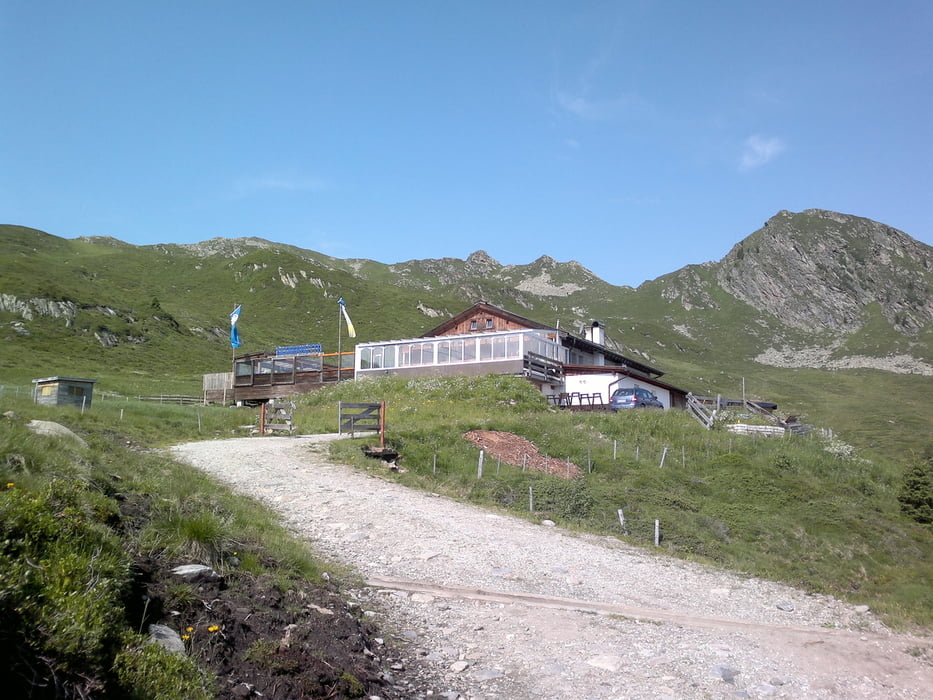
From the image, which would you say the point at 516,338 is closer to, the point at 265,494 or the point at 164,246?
the point at 265,494

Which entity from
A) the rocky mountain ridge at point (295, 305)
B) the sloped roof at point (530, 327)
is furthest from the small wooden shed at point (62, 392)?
the rocky mountain ridge at point (295, 305)

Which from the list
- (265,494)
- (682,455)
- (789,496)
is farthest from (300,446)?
(789,496)

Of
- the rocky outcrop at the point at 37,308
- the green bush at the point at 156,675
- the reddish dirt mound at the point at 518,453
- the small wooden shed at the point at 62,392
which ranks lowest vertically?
the reddish dirt mound at the point at 518,453

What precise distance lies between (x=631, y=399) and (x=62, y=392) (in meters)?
29.9

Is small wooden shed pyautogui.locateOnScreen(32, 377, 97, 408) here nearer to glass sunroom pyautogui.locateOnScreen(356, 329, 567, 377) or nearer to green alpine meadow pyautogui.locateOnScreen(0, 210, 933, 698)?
green alpine meadow pyautogui.locateOnScreen(0, 210, 933, 698)

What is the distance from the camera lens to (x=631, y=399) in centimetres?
3997

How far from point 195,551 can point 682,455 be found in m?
23.0

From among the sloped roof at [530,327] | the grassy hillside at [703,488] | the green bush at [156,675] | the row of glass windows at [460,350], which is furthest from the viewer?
the sloped roof at [530,327]

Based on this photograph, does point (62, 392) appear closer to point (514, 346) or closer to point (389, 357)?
point (389, 357)

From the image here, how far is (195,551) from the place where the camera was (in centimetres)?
739

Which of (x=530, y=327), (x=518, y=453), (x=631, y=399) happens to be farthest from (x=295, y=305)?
(x=518, y=453)

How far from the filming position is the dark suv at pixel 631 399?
130ft

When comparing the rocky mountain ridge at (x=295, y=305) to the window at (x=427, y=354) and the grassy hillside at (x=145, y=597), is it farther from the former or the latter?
the grassy hillside at (x=145, y=597)

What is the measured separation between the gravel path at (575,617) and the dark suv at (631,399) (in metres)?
24.8
